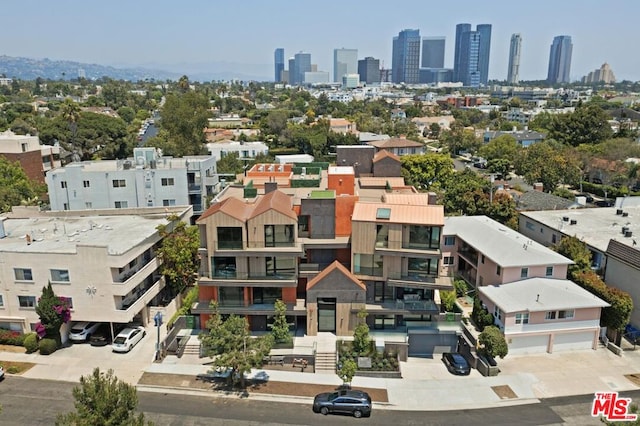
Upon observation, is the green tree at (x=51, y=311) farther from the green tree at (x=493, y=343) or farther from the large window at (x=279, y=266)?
the green tree at (x=493, y=343)

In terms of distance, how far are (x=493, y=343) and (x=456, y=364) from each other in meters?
2.86

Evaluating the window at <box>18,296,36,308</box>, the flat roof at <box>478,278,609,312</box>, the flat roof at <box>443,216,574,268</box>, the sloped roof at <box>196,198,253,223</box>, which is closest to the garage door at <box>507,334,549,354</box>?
the flat roof at <box>478,278,609,312</box>

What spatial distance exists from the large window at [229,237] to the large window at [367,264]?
8.60m

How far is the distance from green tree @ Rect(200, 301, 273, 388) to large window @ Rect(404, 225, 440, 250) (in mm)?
12454

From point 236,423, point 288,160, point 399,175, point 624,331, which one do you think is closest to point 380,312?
point 236,423

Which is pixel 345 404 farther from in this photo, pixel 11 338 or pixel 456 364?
pixel 11 338

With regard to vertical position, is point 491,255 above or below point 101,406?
below

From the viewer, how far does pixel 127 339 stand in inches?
1314

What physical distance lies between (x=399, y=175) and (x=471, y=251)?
57.2ft

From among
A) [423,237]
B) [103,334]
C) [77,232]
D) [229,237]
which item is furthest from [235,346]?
[77,232]

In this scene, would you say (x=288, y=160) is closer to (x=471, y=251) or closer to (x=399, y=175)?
(x=399, y=175)

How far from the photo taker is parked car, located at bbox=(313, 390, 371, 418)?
86.9 feet

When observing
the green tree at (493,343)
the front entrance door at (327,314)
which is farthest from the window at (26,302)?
the green tree at (493,343)

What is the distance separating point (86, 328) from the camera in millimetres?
35000
